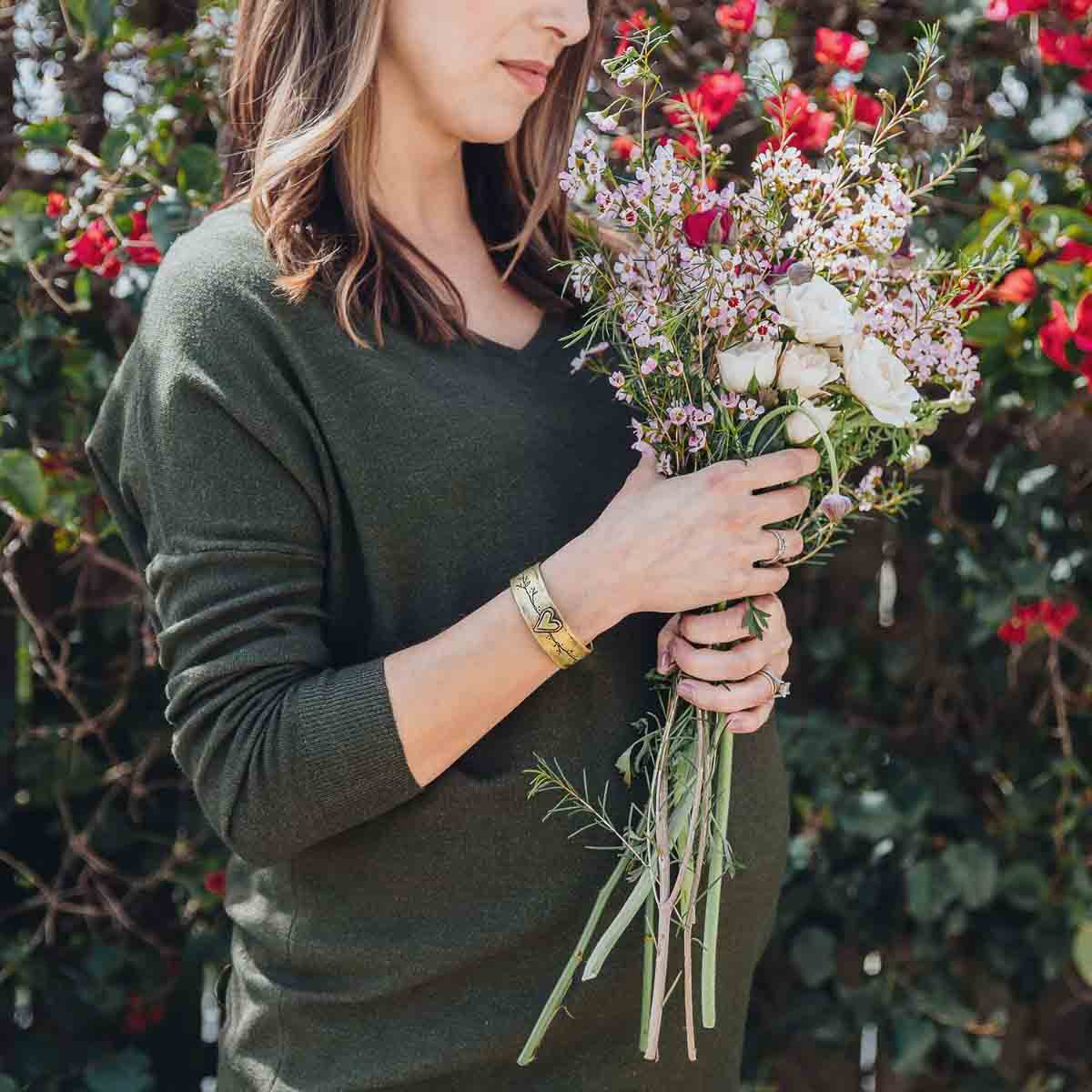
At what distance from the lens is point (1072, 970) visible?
6.76 ft

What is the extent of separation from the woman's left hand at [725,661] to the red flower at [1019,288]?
2.02ft

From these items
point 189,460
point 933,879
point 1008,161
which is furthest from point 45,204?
point 933,879

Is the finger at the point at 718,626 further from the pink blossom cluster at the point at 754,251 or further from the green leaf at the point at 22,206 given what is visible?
the green leaf at the point at 22,206

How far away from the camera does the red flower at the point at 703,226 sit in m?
1.08

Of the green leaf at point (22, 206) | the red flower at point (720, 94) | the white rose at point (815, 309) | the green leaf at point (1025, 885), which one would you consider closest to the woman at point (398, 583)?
the white rose at point (815, 309)

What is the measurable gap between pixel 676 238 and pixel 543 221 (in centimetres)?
43

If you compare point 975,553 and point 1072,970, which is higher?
point 975,553

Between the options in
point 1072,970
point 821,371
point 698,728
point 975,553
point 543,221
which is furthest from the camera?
point 1072,970

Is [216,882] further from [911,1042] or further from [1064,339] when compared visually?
[1064,339]

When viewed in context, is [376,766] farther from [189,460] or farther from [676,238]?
[676,238]

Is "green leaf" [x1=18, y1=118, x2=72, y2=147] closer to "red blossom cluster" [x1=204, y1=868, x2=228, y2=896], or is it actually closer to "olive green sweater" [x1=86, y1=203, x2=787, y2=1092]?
"olive green sweater" [x1=86, y1=203, x2=787, y2=1092]

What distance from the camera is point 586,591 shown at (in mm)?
1069

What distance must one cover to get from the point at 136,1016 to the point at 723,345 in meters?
1.41

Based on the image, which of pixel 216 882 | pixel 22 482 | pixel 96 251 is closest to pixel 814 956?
pixel 216 882
